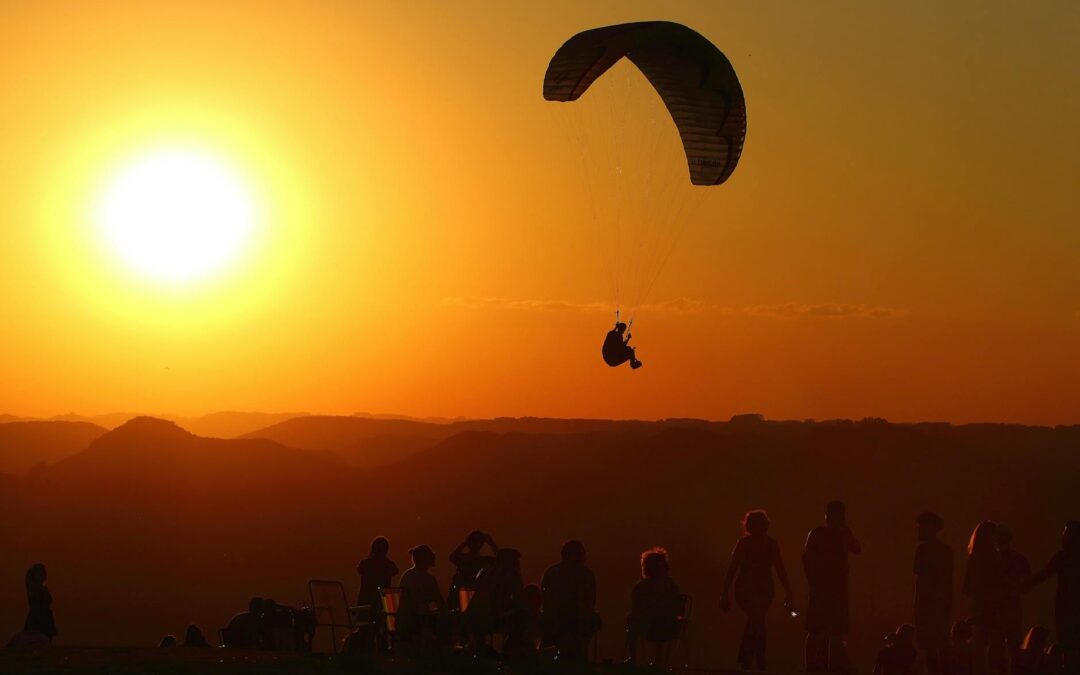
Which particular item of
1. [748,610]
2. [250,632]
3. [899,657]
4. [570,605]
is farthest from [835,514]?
[250,632]

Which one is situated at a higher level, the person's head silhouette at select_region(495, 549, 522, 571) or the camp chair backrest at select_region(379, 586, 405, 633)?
the person's head silhouette at select_region(495, 549, 522, 571)

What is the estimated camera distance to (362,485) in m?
133

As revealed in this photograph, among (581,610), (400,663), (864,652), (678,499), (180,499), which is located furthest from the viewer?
(180,499)

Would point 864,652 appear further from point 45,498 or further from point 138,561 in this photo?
point 45,498

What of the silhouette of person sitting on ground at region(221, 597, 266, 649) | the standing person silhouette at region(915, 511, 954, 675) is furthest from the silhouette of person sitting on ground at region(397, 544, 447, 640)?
the standing person silhouette at region(915, 511, 954, 675)

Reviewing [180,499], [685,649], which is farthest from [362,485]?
[685,649]

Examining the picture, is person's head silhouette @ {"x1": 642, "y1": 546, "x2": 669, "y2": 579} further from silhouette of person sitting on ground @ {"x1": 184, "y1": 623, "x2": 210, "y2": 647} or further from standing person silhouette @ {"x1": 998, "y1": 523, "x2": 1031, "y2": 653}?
silhouette of person sitting on ground @ {"x1": 184, "y1": 623, "x2": 210, "y2": 647}

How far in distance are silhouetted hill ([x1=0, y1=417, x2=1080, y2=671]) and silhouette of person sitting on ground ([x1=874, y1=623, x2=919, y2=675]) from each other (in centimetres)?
6244

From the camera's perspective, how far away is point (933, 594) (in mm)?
18062

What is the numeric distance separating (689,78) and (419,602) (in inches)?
429

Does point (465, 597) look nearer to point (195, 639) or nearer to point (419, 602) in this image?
point (419, 602)

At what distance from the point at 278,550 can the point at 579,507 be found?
20.9 metres

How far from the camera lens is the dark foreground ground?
15867 mm

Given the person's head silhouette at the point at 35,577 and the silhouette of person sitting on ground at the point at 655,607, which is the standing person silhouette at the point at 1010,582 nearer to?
the silhouette of person sitting on ground at the point at 655,607
